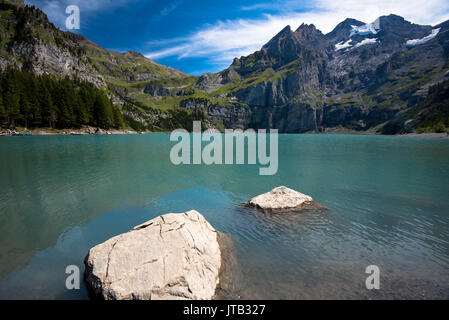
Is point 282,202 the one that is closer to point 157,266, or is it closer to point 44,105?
point 157,266

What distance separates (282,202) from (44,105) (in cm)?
14154

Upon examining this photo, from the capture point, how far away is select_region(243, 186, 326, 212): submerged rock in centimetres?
2020

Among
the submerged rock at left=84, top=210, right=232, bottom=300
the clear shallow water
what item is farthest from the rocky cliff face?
the submerged rock at left=84, top=210, right=232, bottom=300

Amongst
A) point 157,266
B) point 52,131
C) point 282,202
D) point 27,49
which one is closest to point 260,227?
point 282,202

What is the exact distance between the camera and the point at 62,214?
18.7 m

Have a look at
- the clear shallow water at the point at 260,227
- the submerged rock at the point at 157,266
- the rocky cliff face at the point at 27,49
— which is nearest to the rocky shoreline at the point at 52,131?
the rocky cliff face at the point at 27,49

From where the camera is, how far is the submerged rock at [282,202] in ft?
66.3

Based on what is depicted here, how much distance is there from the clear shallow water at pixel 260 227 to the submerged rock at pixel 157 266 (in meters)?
1.38

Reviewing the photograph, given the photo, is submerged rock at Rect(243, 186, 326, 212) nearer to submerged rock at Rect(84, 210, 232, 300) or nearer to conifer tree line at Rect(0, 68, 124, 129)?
submerged rock at Rect(84, 210, 232, 300)

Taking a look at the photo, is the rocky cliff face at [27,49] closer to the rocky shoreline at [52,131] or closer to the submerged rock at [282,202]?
the rocky shoreline at [52,131]

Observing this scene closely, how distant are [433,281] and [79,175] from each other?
3892cm

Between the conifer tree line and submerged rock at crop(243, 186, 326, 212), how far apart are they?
128 metres
